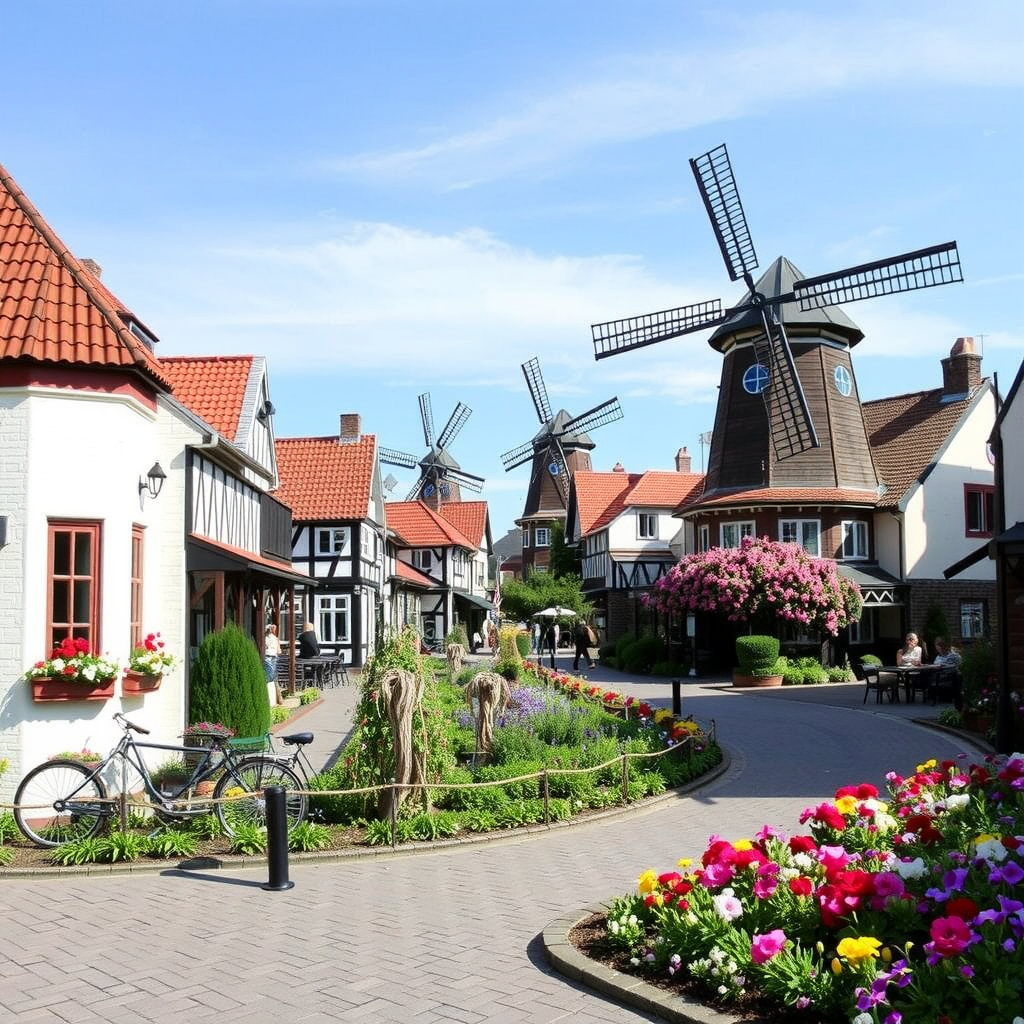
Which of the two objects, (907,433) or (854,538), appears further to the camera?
(907,433)

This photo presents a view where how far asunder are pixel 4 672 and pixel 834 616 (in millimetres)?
26130

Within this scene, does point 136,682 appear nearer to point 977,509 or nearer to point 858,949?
point 858,949

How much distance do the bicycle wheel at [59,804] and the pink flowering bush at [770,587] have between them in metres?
24.6

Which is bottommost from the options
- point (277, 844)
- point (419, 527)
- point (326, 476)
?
point (277, 844)

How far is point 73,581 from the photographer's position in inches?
458

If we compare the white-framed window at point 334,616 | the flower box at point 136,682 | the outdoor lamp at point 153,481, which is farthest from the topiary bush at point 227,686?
the white-framed window at point 334,616

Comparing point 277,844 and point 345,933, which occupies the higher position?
point 277,844

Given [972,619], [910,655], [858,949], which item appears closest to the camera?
[858,949]

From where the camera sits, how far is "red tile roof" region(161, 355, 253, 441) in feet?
70.2

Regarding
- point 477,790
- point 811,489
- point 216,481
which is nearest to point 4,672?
point 477,790

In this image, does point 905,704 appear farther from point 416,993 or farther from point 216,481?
point 416,993

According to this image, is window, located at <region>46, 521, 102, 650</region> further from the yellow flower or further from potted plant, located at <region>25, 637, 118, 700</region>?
the yellow flower

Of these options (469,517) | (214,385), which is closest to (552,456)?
(469,517)

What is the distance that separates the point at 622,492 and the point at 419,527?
10.8 meters
